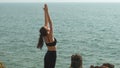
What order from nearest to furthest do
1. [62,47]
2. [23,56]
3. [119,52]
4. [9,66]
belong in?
[9,66]
[23,56]
[119,52]
[62,47]

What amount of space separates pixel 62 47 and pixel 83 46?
3.12 m

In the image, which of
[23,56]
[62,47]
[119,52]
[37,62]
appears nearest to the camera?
[37,62]

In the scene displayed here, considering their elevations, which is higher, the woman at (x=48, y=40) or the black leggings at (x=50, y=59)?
the woman at (x=48, y=40)

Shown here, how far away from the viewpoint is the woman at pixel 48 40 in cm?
829

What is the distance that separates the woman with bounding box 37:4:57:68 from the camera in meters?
8.29

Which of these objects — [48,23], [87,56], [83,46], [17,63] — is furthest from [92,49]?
[48,23]

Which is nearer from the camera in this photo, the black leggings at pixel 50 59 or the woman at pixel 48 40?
the woman at pixel 48 40

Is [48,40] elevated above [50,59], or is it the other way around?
[48,40]

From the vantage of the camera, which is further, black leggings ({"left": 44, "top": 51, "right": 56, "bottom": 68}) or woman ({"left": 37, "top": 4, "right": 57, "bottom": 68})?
black leggings ({"left": 44, "top": 51, "right": 56, "bottom": 68})

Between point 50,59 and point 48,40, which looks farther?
point 50,59

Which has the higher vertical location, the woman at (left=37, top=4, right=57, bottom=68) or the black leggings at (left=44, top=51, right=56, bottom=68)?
the woman at (left=37, top=4, right=57, bottom=68)

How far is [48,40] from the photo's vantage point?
27.5ft

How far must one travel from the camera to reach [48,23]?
8516 mm

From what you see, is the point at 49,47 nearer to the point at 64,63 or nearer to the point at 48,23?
the point at 48,23
